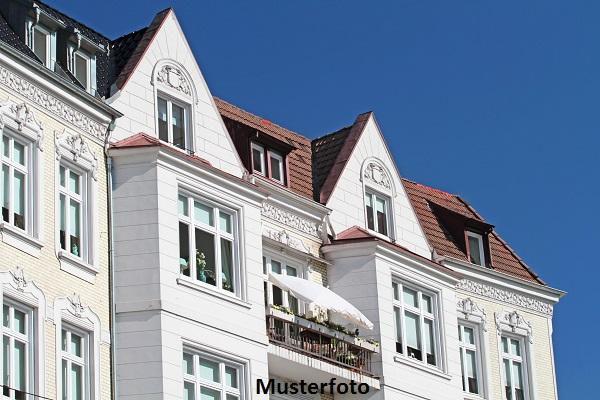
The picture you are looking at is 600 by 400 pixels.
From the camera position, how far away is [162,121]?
42.2 meters

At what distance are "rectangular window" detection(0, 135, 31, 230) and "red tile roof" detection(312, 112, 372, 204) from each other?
11754 mm

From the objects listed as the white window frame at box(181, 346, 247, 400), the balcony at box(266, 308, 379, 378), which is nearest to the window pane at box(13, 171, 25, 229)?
the white window frame at box(181, 346, 247, 400)

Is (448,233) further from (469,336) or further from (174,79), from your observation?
(174,79)

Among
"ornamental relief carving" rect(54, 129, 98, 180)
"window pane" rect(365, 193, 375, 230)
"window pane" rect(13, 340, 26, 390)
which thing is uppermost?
"window pane" rect(365, 193, 375, 230)

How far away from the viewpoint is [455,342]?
48.3 m

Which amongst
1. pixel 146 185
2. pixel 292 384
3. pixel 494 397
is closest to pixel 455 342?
pixel 494 397

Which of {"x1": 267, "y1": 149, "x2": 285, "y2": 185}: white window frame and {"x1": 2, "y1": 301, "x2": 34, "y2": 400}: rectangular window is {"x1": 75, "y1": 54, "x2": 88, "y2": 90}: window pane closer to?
{"x1": 2, "y1": 301, "x2": 34, "y2": 400}: rectangular window

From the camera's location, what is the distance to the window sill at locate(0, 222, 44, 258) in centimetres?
3578

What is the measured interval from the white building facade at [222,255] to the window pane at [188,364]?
0.15 feet

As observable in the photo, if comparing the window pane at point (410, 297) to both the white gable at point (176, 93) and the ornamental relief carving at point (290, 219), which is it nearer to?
the ornamental relief carving at point (290, 219)

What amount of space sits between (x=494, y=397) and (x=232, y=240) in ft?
39.7

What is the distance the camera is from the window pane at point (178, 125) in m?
42.4

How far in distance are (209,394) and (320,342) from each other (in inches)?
192

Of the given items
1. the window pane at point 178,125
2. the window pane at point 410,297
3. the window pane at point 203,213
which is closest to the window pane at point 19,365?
the window pane at point 203,213
